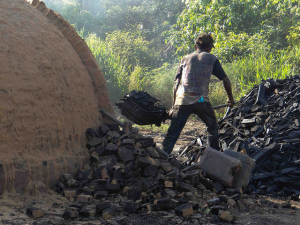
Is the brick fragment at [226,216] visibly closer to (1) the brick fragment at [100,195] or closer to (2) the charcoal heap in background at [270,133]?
(1) the brick fragment at [100,195]

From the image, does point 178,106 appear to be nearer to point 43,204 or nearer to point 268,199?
point 268,199

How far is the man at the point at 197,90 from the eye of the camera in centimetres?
444

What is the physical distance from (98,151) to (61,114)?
2.10 ft

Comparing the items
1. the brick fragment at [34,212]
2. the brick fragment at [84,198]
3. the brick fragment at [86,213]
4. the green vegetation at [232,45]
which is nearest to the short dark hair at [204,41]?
the brick fragment at [84,198]

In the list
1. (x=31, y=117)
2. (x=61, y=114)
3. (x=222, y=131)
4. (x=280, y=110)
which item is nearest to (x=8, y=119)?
(x=31, y=117)

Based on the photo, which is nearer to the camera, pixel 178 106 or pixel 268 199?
pixel 268 199

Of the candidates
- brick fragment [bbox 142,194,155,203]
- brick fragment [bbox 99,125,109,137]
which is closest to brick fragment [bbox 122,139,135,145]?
brick fragment [bbox 99,125,109,137]

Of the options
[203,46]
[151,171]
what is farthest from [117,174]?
[203,46]

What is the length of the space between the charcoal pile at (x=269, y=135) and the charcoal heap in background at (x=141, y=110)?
116cm

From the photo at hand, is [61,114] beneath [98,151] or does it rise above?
above

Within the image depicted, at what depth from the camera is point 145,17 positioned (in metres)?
25.4

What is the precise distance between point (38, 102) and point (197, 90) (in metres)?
2.06

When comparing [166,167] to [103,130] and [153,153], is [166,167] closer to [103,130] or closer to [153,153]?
[153,153]

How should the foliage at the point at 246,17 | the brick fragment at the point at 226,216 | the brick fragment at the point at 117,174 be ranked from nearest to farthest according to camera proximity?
the brick fragment at the point at 226,216
the brick fragment at the point at 117,174
the foliage at the point at 246,17
